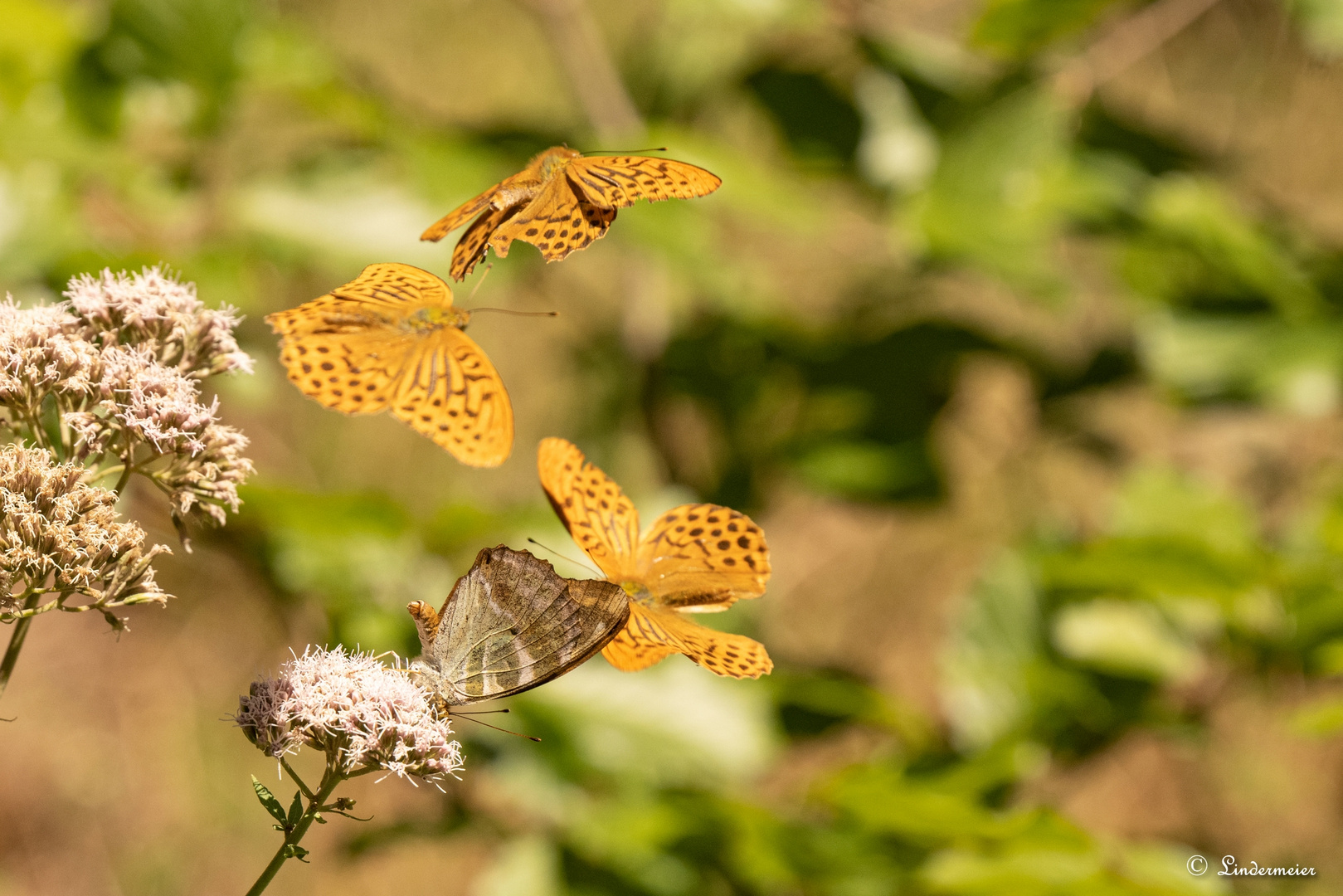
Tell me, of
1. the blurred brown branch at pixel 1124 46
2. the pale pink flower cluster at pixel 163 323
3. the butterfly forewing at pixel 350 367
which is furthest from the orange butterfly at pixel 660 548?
the blurred brown branch at pixel 1124 46

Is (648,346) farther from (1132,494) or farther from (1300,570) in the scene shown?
(1300,570)

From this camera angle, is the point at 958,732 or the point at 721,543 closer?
the point at 721,543

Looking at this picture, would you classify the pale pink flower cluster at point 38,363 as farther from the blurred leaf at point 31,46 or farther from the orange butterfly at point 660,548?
the blurred leaf at point 31,46

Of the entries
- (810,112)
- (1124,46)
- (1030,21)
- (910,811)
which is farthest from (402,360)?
(1124,46)

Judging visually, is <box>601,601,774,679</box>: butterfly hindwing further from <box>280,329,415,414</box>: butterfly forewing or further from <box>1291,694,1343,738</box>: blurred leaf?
<box>1291,694,1343,738</box>: blurred leaf

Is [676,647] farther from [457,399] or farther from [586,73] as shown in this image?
[586,73]

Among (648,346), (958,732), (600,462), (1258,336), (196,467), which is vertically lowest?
(196,467)

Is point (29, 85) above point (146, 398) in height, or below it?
above

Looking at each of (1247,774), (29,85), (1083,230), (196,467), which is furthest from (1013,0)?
(1247,774)
